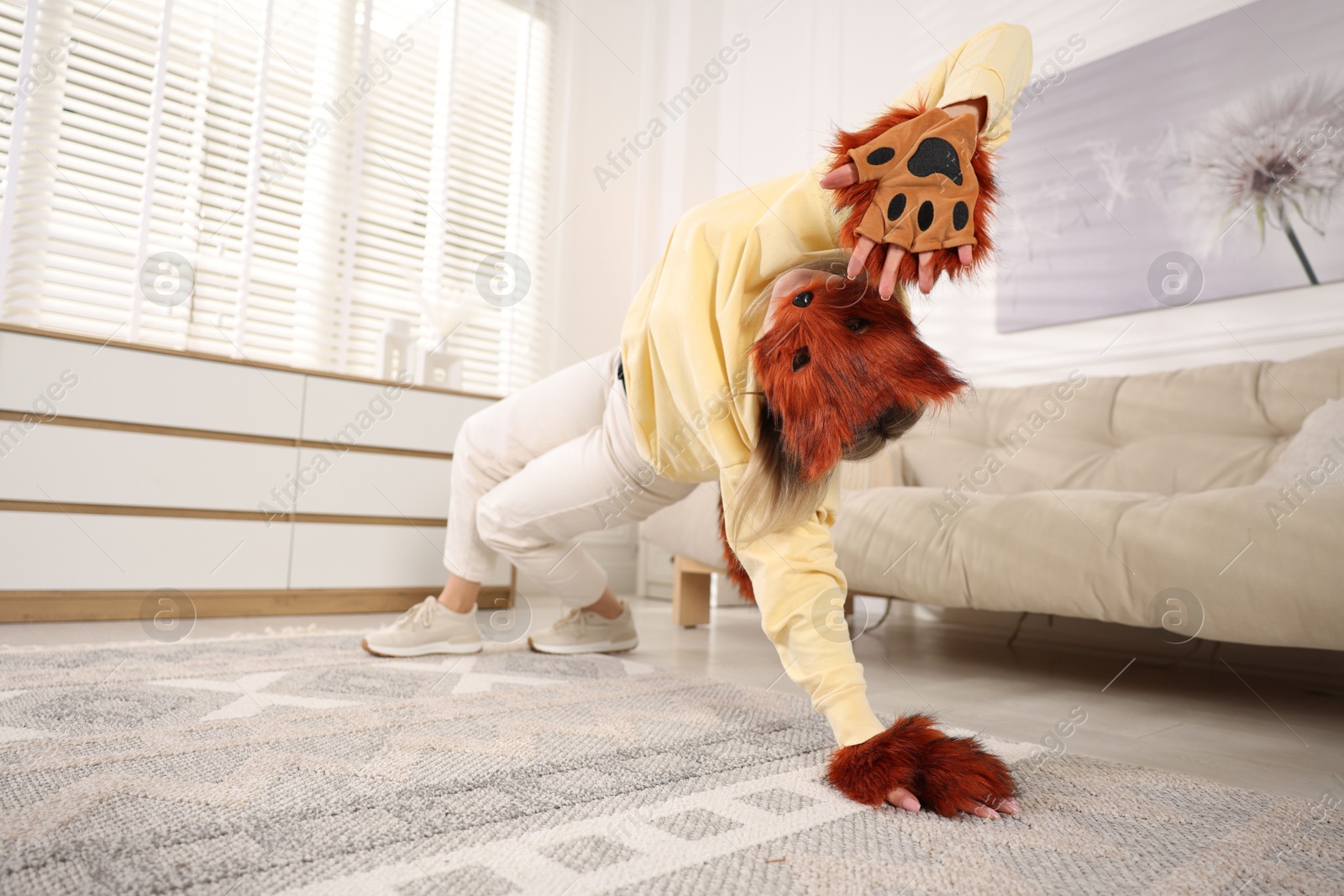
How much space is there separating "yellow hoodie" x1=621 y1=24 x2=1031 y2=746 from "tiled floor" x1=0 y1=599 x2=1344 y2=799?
0.44m

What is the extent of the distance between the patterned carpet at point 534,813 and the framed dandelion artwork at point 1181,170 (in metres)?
1.79

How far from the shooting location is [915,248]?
734 mm

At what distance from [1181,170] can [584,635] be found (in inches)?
82.5

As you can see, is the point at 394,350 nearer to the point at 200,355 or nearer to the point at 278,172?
the point at 200,355

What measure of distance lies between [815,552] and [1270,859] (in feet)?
1.56

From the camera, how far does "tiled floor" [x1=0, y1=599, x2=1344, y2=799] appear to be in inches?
42.1

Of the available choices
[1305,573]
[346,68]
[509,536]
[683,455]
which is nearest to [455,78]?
[346,68]

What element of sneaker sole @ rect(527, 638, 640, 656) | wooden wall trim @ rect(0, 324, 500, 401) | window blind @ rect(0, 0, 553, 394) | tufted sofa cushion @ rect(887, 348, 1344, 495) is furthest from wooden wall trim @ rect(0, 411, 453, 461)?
tufted sofa cushion @ rect(887, 348, 1344, 495)

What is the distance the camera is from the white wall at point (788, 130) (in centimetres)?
225

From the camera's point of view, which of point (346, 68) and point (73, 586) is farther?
point (346, 68)

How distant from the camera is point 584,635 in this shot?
1.71 metres

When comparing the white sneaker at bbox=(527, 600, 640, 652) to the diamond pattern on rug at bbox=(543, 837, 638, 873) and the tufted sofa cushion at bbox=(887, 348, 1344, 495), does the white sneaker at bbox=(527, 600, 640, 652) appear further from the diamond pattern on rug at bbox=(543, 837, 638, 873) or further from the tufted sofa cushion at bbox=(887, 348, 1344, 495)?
the diamond pattern on rug at bbox=(543, 837, 638, 873)

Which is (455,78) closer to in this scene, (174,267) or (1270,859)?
(174,267)

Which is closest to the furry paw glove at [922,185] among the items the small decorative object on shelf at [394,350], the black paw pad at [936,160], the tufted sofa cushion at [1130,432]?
the black paw pad at [936,160]
